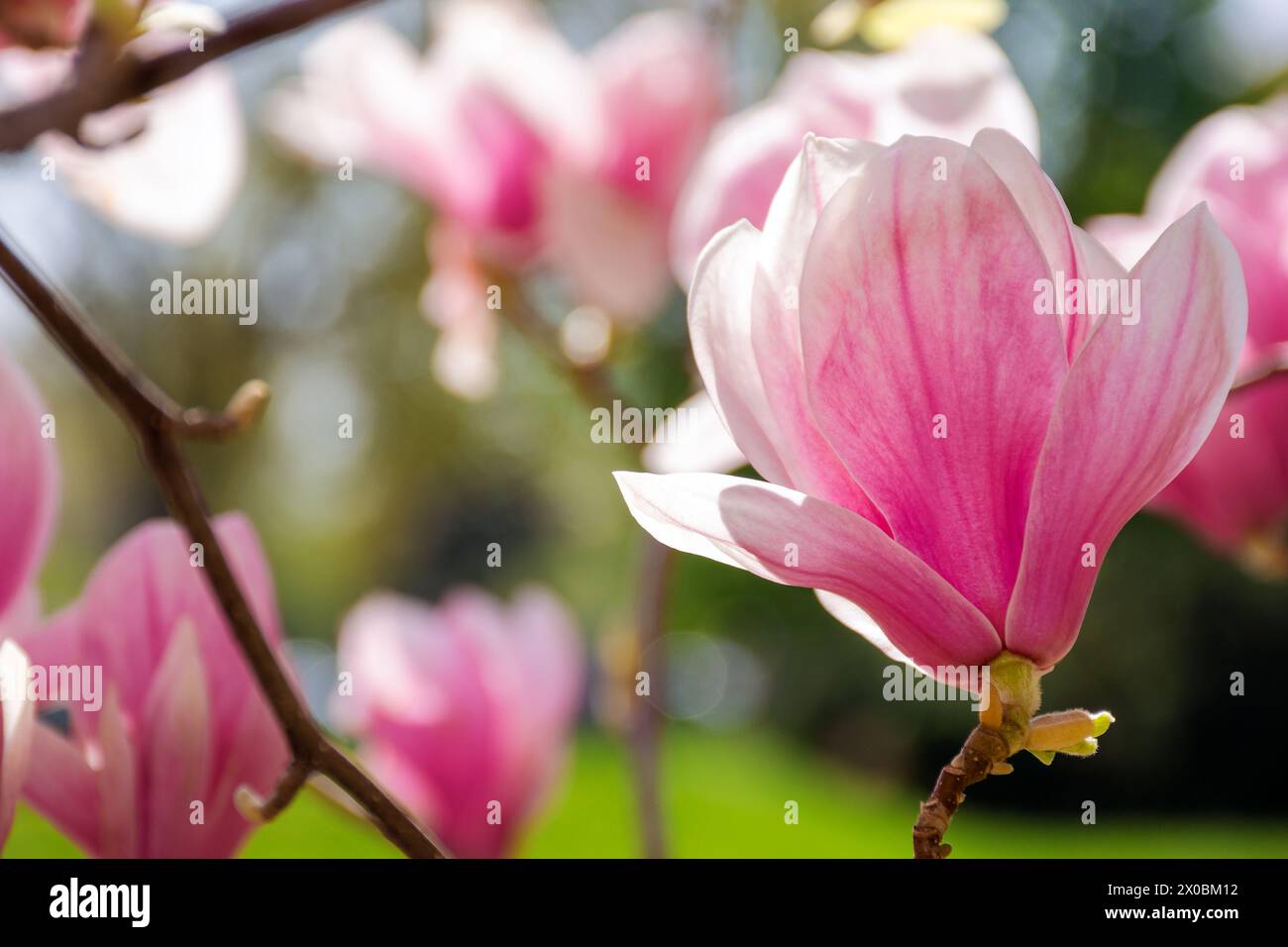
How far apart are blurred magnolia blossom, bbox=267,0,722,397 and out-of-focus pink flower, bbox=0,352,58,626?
44 cm

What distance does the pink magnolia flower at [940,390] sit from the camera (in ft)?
1.06

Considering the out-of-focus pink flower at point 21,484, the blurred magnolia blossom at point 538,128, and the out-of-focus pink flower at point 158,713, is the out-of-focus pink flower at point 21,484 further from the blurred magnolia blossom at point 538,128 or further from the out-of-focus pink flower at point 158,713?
the blurred magnolia blossom at point 538,128

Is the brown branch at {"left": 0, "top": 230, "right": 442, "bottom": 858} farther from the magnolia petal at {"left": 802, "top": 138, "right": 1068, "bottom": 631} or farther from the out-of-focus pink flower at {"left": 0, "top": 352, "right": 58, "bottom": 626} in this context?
the magnolia petal at {"left": 802, "top": 138, "right": 1068, "bottom": 631}

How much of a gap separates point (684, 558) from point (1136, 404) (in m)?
4.27

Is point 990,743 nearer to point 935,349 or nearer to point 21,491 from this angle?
point 935,349

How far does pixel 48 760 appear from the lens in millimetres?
414

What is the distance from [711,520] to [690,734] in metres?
7.56

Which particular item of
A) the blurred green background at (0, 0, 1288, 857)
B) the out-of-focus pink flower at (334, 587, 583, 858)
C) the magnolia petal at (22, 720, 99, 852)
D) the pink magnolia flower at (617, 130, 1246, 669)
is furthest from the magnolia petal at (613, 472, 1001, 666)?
the blurred green background at (0, 0, 1288, 857)

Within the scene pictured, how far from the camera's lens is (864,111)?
20.3 inches

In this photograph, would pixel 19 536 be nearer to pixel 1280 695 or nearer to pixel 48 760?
pixel 48 760

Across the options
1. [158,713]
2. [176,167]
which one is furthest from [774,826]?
[158,713]

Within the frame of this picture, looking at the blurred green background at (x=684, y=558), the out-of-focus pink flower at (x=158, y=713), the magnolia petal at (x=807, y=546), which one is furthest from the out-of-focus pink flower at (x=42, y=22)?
the blurred green background at (x=684, y=558)

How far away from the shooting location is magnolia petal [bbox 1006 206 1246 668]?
0.32m

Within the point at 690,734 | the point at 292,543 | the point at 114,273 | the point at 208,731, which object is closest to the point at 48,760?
the point at 208,731
